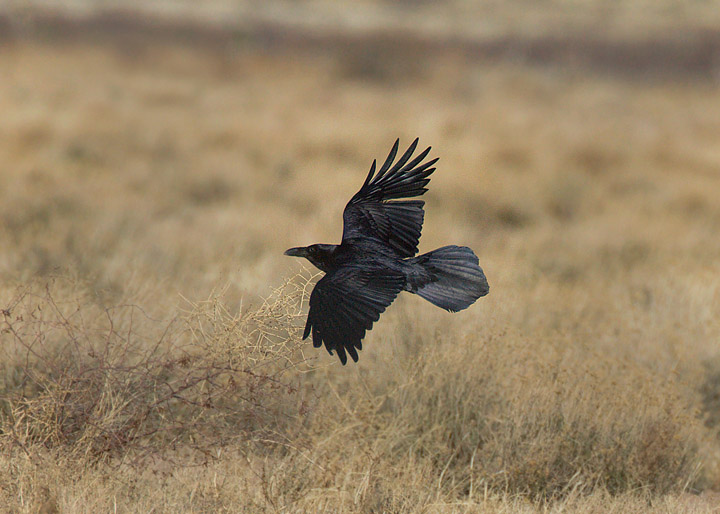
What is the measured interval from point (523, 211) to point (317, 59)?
33.0 feet

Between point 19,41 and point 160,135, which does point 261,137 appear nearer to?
point 160,135

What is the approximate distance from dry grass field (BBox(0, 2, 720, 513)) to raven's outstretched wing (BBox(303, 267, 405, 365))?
38 cm

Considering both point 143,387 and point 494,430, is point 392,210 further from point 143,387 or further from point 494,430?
point 494,430

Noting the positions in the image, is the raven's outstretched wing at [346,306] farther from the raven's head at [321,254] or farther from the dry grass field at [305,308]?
the dry grass field at [305,308]

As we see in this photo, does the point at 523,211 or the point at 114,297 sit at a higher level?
the point at 523,211

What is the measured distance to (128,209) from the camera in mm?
8000

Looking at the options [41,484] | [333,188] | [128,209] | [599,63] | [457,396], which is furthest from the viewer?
[599,63]

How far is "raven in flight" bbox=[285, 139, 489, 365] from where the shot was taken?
106 inches

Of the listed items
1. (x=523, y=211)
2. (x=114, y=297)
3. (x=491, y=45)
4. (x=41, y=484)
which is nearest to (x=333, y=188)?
(x=523, y=211)

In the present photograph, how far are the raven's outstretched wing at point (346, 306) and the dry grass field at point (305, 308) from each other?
38cm

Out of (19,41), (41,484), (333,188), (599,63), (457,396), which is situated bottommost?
(41,484)

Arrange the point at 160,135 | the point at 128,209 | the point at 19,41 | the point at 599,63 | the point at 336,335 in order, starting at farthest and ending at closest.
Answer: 1. the point at 599,63
2. the point at 19,41
3. the point at 160,135
4. the point at 128,209
5. the point at 336,335

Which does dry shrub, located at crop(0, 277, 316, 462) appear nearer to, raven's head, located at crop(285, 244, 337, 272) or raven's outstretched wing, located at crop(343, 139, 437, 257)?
raven's head, located at crop(285, 244, 337, 272)

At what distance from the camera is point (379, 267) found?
2986mm
